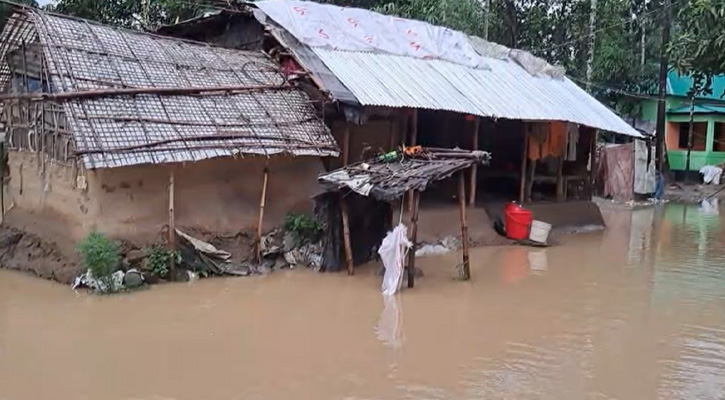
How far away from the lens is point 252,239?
10258 mm

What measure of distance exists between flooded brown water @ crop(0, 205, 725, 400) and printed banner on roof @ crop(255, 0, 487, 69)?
4740mm

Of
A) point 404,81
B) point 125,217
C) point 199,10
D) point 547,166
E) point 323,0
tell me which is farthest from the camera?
point 323,0

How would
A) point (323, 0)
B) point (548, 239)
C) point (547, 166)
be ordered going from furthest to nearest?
1. point (323, 0)
2. point (547, 166)
3. point (548, 239)

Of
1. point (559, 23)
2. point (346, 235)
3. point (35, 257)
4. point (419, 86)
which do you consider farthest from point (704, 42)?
point (559, 23)

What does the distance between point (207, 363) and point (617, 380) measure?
3563 millimetres

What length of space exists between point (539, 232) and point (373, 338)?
22.5 feet

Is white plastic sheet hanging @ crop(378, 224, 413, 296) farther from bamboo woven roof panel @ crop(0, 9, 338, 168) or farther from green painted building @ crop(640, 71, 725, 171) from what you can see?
green painted building @ crop(640, 71, 725, 171)

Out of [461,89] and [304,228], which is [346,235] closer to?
[304,228]

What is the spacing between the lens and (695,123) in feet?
86.7

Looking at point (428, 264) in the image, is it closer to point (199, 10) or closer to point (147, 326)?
point (147, 326)

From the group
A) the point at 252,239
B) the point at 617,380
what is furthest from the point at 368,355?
the point at 252,239

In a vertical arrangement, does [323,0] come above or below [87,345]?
above

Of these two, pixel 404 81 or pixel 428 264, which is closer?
pixel 428 264

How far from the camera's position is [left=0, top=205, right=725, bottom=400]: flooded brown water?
18.6 ft
